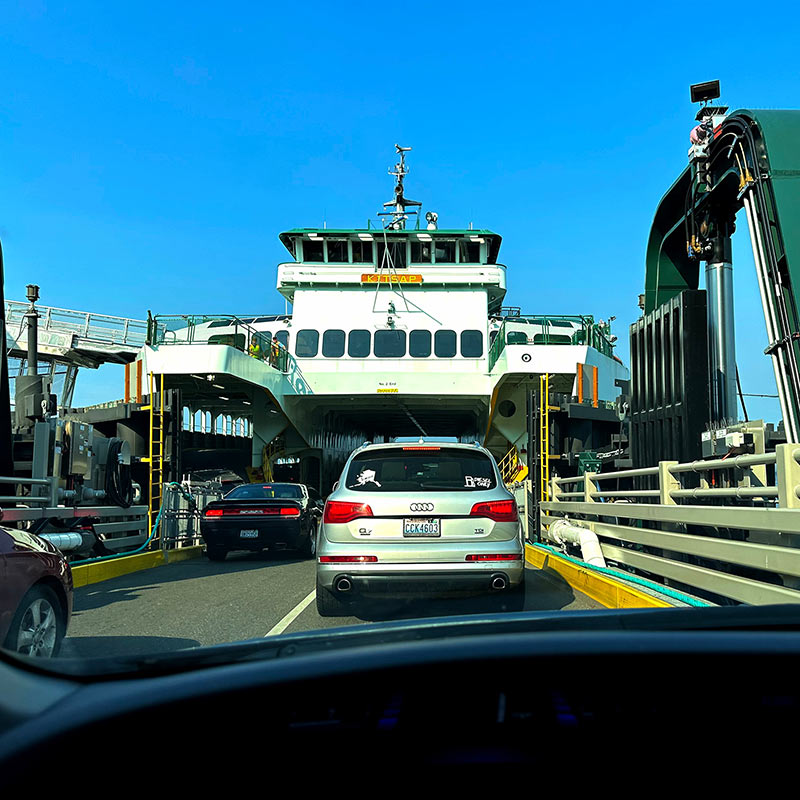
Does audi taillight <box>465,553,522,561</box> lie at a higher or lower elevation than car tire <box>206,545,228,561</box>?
higher

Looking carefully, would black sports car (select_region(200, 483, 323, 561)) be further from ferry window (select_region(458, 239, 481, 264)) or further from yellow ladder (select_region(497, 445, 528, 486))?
ferry window (select_region(458, 239, 481, 264))

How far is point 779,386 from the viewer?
328 inches

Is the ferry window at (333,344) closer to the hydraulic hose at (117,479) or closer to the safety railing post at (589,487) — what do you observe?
→ the hydraulic hose at (117,479)

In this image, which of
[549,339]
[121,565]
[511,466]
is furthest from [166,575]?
[511,466]

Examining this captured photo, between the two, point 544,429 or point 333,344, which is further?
point 333,344

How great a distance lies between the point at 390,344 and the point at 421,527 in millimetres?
20651

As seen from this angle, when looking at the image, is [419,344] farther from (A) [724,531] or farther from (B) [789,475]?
(B) [789,475]

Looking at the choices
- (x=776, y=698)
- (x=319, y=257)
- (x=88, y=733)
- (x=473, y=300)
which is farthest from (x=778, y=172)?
(x=319, y=257)

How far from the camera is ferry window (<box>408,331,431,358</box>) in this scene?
1096 inches

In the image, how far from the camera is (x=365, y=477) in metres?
7.77

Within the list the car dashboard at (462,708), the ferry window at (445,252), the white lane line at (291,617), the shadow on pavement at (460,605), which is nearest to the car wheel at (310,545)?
the white lane line at (291,617)

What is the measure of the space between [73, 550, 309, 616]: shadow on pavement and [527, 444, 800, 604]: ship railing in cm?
560

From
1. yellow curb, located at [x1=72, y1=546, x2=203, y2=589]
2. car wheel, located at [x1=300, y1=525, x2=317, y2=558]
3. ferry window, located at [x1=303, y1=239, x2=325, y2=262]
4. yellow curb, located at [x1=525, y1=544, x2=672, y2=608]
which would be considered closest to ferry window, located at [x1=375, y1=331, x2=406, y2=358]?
ferry window, located at [x1=303, y1=239, x2=325, y2=262]

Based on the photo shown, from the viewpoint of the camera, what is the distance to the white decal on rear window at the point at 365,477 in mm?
7729
